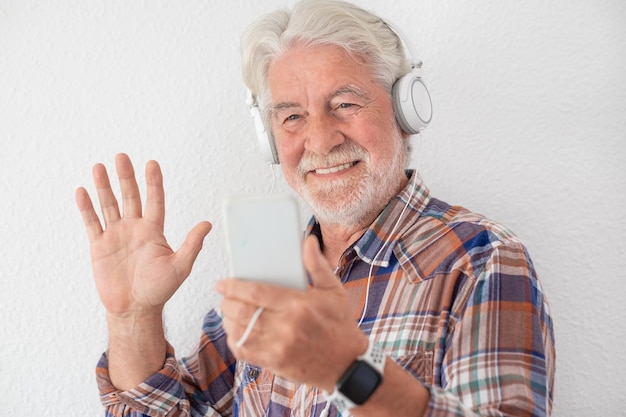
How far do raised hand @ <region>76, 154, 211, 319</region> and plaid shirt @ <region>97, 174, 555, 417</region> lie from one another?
0.59 feet

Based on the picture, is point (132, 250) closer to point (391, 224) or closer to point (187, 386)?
point (187, 386)

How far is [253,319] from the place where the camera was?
2.12ft

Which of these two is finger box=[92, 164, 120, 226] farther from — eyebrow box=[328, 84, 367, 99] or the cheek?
eyebrow box=[328, 84, 367, 99]

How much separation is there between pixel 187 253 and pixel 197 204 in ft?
1.24

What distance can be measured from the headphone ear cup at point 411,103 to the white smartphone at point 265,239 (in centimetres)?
53

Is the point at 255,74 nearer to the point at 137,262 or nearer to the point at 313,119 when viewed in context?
the point at 313,119

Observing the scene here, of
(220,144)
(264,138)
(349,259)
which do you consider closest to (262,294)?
(349,259)

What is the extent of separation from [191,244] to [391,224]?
0.40m

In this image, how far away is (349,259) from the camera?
1173 millimetres

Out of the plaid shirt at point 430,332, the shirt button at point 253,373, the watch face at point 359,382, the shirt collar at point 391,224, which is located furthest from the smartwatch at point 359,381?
the shirt button at point 253,373

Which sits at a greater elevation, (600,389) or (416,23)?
(416,23)

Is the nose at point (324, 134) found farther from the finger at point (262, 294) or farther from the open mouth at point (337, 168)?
the finger at point (262, 294)

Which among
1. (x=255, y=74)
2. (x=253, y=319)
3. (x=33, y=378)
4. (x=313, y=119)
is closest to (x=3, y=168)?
(x=33, y=378)

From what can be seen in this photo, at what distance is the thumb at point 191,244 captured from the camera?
1.06m
